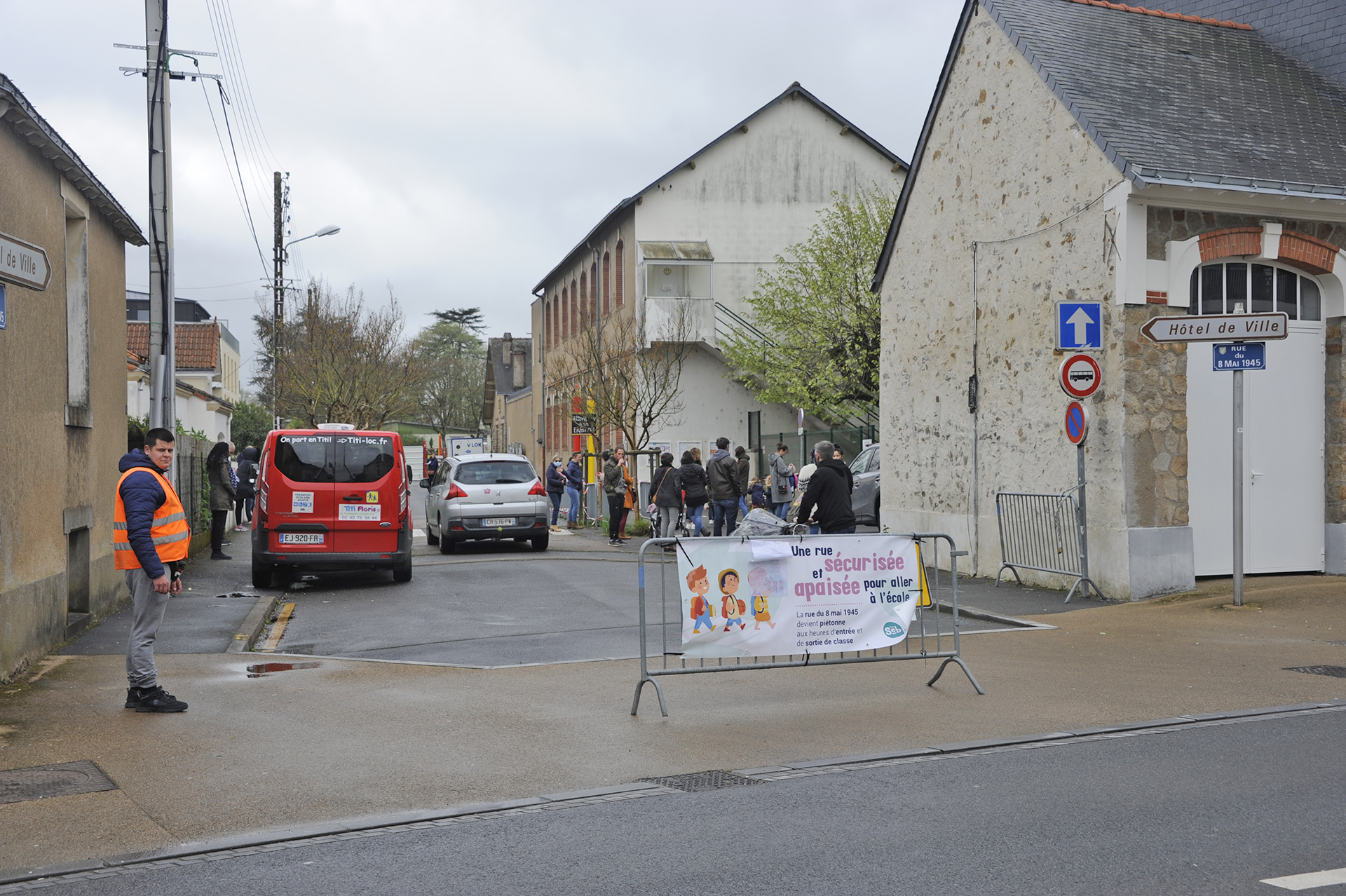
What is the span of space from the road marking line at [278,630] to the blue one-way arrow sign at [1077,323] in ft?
27.5

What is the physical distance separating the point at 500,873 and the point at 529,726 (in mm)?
2771

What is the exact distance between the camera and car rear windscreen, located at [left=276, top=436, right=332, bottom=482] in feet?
51.0

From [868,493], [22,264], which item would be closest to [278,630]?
[22,264]

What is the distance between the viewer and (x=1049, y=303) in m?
14.3

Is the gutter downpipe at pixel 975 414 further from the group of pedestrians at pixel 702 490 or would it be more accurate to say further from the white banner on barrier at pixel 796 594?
the white banner on barrier at pixel 796 594

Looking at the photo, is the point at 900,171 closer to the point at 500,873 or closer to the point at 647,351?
the point at 647,351

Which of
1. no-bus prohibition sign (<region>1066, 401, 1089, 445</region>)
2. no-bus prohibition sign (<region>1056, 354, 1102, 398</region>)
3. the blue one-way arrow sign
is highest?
the blue one-way arrow sign

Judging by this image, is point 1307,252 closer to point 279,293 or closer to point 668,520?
point 668,520

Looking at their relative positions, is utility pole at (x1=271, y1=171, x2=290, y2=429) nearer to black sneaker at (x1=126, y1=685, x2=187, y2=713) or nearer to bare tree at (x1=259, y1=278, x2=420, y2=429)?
bare tree at (x1=259, y1=278, x2=420, y2=429)

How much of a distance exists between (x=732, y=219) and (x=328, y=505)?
2268cm

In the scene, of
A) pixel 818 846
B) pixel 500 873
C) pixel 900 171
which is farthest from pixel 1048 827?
pixel 900 171

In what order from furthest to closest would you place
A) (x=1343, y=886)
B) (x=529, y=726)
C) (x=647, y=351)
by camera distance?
(x=647, y=351)
(x=529, y=726)
(x=1343, y=886)

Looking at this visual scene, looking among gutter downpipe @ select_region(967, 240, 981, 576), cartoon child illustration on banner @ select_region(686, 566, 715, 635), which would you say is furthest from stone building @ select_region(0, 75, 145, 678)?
gutter downpipe @ select_region(967, 240, 981, 576)

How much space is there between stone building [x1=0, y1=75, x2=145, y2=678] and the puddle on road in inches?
63.8
